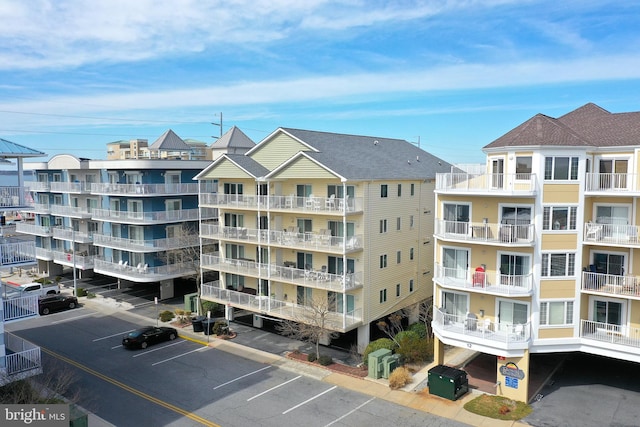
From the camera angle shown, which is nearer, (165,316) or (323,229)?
(323,229)

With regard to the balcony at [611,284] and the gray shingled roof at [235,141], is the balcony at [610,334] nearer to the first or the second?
the balcony at [611,284]

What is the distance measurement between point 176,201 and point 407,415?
2885 centimetres

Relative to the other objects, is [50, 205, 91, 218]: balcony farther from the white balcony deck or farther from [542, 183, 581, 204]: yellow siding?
[542, 183, 581, 204]: yellow siding

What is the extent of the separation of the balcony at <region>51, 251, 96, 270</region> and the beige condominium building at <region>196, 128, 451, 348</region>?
16061 mm

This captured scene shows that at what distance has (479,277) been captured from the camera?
25.7 meters

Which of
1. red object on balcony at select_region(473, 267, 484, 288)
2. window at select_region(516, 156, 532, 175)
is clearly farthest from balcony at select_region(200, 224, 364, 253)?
window at select_region(516, 156, 532, 175)

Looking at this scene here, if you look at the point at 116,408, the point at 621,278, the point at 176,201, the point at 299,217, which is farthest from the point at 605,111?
the point at 176,201

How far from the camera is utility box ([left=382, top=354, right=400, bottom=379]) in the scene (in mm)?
27266

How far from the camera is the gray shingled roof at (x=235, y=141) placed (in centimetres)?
4662

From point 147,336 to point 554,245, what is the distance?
83.4 ft

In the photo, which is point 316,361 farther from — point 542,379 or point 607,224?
point 607,224

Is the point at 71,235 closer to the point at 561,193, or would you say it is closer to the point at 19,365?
the point at 19,365

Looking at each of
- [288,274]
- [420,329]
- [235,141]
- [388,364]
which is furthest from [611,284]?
[235,141]

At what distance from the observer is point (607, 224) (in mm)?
24891
